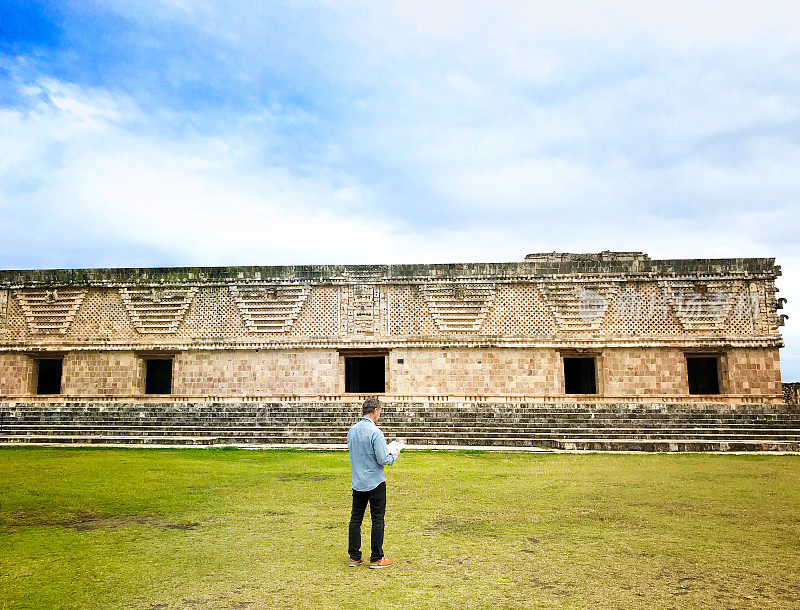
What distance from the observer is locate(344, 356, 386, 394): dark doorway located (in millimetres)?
16672

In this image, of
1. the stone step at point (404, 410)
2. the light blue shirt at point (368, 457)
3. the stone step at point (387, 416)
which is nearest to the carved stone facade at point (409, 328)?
the stone step at point (404, 410)

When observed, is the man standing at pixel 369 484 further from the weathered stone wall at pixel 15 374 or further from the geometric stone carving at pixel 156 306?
the weathered stone wall at pixel 15 374

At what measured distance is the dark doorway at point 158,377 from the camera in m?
17.8

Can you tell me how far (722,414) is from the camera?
12.2 metres

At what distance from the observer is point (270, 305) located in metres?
14.9

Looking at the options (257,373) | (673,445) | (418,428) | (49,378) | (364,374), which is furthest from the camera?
(49,378)

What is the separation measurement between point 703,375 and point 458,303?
689 cm

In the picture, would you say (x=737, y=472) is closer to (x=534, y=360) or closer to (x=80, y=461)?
(x=534, y=360)

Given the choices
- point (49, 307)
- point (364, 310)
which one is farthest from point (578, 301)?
point (49, 307)

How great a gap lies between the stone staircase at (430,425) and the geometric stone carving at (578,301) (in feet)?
6.99

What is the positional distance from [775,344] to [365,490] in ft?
43.2

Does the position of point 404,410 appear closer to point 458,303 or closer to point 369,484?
point 458,303

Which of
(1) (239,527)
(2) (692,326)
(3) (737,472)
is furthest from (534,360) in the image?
(1) (239,527)

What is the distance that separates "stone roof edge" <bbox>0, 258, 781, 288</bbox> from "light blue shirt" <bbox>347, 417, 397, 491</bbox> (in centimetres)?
1093
